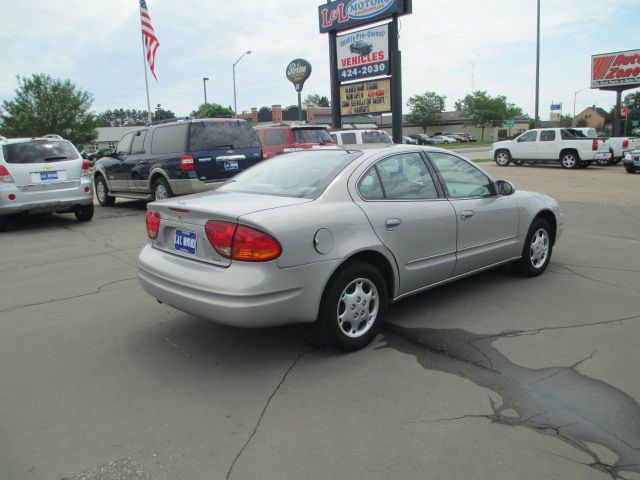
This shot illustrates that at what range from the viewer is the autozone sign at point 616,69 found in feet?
103

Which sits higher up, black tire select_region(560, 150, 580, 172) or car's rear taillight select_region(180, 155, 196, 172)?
car's rear taillight select_region(180, 155, 196, 172)

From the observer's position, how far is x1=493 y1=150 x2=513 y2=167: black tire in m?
23.3

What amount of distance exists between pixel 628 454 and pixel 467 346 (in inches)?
56.7

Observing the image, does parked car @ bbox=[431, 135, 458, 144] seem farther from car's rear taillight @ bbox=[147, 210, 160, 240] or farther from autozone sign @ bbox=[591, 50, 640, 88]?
car's rear taillight @ bbox=[147, 210, 160, 240]

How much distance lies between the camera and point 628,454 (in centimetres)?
261

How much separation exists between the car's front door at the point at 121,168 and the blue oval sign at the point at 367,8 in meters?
9.15

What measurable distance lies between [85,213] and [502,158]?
1871 cm

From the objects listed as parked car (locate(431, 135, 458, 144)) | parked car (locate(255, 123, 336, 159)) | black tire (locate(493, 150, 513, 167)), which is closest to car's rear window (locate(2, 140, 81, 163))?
parked car (locate(255, 123, 336, 159))

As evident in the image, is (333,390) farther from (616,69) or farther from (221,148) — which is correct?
(616,69)

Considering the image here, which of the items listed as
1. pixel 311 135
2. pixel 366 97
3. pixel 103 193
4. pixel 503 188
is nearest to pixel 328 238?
pixel 503 188

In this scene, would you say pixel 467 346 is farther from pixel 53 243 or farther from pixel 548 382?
pixel 53 243

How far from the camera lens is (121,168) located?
11828mm

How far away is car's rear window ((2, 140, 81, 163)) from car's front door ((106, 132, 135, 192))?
1649 millimetres

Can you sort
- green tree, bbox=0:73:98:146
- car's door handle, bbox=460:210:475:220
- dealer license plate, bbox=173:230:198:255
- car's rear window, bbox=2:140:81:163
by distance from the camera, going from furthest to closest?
green tree, bbox=0:73:98:146, car's rear window, bbox=2:140:81:163, car's door handle, bbox=460:210:475:220, dealer license plate, bbox=173:230:198:255
